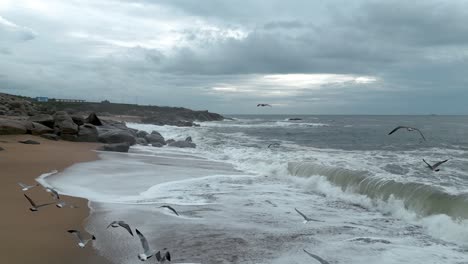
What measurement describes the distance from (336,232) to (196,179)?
6.07m

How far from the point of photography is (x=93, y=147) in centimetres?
2052

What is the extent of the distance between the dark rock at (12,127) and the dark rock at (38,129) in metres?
0.34

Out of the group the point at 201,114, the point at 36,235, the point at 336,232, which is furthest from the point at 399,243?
the point at 201,114

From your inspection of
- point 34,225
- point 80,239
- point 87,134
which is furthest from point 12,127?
point 80,239

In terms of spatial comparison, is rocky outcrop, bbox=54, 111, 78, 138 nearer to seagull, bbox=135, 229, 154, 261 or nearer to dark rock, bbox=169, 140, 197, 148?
dark rock, bbox=169, 140, 197, 148

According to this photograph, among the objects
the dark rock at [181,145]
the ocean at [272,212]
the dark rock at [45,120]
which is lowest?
the dark rock at [181,145]

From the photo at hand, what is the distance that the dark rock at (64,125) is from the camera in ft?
73.7

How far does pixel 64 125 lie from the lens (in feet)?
74.3

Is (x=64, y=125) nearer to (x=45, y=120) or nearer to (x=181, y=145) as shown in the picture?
(x=45, y=120)

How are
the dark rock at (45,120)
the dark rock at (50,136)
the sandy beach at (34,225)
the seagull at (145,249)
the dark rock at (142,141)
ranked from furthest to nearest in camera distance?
the dark rock at (142,141) < the dark rock at (45,120) < the dark rock at (50,136) < the sandy beach at (34,225) < the seagull at (145,249)

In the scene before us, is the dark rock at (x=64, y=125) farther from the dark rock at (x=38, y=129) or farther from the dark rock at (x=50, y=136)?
the dark rock at (x=50, y=136)

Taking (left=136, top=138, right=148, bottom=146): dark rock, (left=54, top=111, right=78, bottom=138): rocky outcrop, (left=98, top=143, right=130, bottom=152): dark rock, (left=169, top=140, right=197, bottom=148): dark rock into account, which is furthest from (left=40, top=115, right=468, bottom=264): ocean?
(left=169, top=140, right=197, bottom=148): dark rock

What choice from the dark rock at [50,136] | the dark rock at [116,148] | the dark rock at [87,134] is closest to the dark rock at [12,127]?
the dark rock at [50,136]

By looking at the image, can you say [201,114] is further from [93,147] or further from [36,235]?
[36,235]
